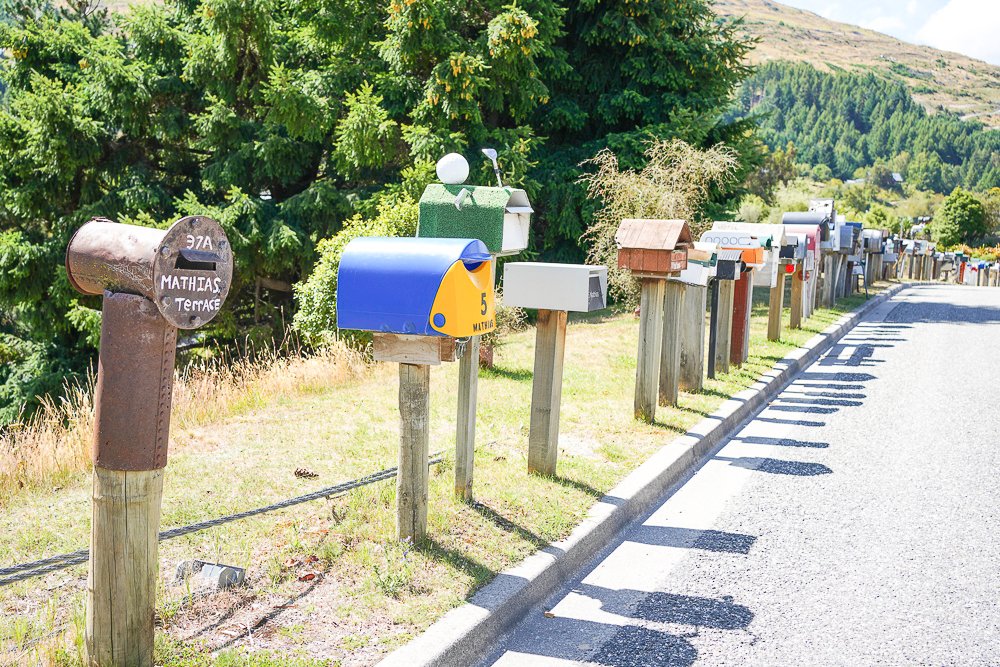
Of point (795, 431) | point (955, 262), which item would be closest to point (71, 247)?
point (795, 431)

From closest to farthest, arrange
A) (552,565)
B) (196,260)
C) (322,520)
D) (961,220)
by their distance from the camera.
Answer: (196,260) → (552,565) → (322,520) → (961,220)

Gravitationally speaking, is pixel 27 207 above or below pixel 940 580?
above

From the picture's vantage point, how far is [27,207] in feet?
59.5

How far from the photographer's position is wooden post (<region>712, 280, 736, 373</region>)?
32.6 ft

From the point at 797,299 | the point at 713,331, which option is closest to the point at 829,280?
the point at 797,299

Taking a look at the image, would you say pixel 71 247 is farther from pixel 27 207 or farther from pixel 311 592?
pixel 27 207

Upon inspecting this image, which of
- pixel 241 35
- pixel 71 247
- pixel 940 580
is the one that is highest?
pixel 241 35

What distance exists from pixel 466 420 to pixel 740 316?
254 inches

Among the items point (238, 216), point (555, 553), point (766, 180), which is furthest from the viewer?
point (766, 180)

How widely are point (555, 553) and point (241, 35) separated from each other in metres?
16.2

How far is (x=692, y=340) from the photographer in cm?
878

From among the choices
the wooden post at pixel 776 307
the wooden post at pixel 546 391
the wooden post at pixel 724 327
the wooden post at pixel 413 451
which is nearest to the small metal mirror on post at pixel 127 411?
the wooden post at pixel 413 451

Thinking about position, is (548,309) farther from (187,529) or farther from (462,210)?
(187,529)

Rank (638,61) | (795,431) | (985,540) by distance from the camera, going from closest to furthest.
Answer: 1. (985,540)
2. (795,431)
3. (638,61)
